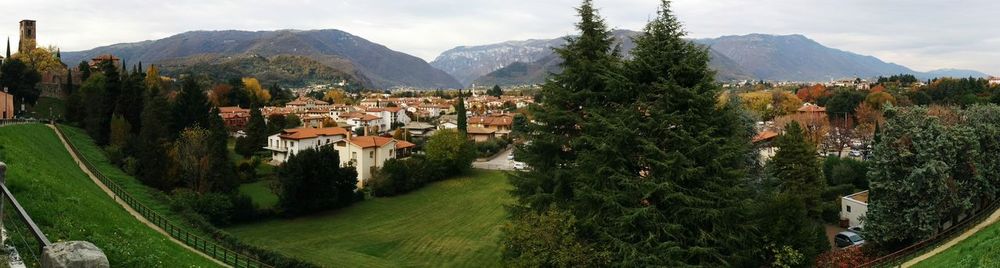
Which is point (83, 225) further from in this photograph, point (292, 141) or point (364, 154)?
point (292, 141)

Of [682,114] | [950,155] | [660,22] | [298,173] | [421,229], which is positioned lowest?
[421,229]

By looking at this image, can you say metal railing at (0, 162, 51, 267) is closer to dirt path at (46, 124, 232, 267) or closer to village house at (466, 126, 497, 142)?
dirt path at (46, 124, 232, 267)

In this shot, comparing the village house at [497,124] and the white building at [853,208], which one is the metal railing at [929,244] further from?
the village house at [497,124]

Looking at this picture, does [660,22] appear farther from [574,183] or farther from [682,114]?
[574,183]

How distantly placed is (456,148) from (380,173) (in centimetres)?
716

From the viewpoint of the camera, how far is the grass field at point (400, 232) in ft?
88.0

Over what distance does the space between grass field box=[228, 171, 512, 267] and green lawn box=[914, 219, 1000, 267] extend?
1496 cm

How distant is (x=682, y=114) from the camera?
664 inches

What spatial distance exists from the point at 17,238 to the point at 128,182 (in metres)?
23.7

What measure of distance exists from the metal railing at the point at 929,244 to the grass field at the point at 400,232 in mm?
13702

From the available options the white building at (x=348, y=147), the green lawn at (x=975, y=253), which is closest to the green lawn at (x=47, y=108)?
the white building at (x=348, y=147)

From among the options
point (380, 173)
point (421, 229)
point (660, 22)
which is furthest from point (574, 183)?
point (380, 173)

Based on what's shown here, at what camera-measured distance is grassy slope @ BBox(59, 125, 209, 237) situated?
1022 inches

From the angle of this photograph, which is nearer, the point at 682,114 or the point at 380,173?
the point at 682,114
